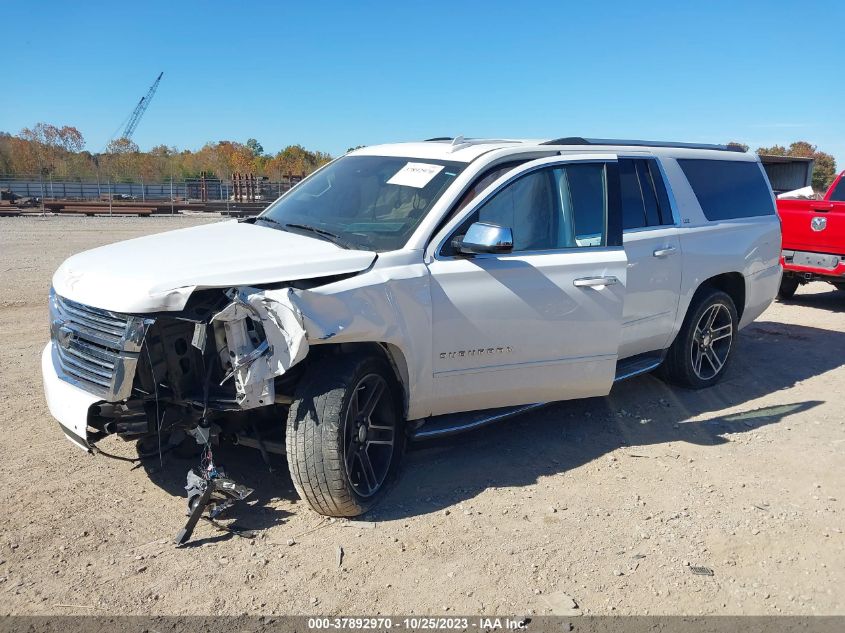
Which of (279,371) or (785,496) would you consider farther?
(785,496)

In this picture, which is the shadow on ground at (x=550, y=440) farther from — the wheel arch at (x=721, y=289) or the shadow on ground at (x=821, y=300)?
the shadow on ground at (x=821, y=300)

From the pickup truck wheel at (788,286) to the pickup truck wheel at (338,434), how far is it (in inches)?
341

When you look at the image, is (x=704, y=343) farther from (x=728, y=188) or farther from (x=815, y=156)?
(x=815, y=156)

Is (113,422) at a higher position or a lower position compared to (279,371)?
lower

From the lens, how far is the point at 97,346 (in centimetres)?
362

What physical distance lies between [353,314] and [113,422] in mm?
1365

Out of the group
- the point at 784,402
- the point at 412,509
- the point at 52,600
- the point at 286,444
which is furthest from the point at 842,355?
the point at 52,600

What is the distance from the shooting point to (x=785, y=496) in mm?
4340

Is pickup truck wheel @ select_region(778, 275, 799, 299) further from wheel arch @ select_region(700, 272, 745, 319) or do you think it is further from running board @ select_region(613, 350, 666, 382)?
running board @ select_region(613, 350, 666, 382)

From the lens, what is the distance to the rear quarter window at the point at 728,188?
240 inches

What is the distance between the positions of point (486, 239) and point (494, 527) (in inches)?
62.8

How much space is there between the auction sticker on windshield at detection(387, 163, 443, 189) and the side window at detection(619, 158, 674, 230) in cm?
150

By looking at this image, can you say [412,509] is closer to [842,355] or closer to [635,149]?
[635,149]

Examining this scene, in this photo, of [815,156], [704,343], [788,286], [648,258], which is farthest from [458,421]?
[815,156]
